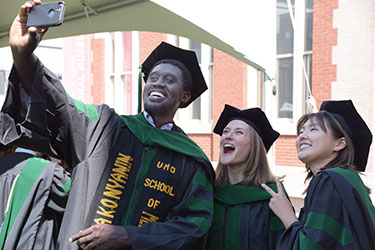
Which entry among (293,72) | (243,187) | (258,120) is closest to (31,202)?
(243,187)

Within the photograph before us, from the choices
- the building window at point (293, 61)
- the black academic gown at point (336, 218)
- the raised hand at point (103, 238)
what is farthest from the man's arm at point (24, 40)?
the building window at point (293, 61)

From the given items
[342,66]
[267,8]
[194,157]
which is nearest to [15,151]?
[194,157]

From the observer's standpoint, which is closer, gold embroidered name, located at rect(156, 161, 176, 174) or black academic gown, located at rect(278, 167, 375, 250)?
black academic gown, located at rect(278, 167, 375, 250)

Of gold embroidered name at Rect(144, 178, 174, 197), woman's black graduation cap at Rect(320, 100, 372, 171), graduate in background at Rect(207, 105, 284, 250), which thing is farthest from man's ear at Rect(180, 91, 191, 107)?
woman's black graduation cap at Rect(320, 100, 372, 171)

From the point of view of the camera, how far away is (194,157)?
2561 millimetres

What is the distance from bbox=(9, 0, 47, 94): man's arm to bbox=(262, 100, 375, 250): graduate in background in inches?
56.6

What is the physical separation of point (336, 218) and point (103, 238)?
111 cm

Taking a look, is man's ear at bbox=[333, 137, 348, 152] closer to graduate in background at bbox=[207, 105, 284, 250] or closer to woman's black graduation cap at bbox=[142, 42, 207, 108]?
graduate in background at bbox=[207, 105, 284, 250]

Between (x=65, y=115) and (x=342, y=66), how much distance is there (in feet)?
21.9

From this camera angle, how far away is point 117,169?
7.88ft

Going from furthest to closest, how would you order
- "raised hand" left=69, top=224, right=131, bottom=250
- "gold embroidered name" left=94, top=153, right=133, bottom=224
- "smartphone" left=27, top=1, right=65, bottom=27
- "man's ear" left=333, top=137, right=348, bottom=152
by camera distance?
"man's ear" left=333, top=137, right=348, bottom=152, "gold embroidered name" left=94, top=153, right=133, bottom=224, "raised hand" left=69, top=224, right=131, bottom=250, "smartphone" left=27, top=1, right=65, bottom=27

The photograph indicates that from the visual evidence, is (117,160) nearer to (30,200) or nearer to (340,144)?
(340,144)

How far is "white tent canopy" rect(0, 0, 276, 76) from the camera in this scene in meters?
4.46

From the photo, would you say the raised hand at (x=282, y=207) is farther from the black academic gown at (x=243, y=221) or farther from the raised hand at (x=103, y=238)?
the raised hand at (x=103, y=238)
